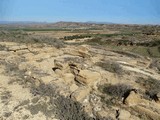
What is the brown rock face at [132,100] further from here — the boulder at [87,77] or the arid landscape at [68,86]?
the boulder at [87,77]

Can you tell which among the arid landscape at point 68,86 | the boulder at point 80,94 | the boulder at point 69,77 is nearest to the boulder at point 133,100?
the arid landscape at point 68,86

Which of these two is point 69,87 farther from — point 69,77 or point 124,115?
point 124,115

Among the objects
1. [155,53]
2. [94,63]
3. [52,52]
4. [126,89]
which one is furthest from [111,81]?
[155,53]

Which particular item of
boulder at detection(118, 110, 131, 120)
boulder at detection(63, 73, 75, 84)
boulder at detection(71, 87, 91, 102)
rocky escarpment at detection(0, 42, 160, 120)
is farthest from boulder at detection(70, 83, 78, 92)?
boulder at detection(118, 110, 131, 120)

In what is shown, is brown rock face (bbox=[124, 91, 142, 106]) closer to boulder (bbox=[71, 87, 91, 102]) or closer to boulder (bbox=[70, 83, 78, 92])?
boulder (bbox=[71, 87, 91, 102])

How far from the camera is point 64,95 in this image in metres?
10.6

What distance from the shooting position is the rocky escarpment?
9523mm

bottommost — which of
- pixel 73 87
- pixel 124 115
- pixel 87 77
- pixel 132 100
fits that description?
pixel 124 115

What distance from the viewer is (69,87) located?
11.4 metres

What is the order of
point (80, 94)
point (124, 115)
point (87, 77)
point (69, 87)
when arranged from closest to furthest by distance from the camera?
point (124, 115) → point (80, 94) → point (69, 87) → point (87, 77)

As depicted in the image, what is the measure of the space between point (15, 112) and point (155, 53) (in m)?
34.8

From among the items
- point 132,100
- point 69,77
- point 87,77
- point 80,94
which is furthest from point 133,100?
point 69,77

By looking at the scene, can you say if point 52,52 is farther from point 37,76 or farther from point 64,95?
point 64,95

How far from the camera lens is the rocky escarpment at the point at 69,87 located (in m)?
9.52
